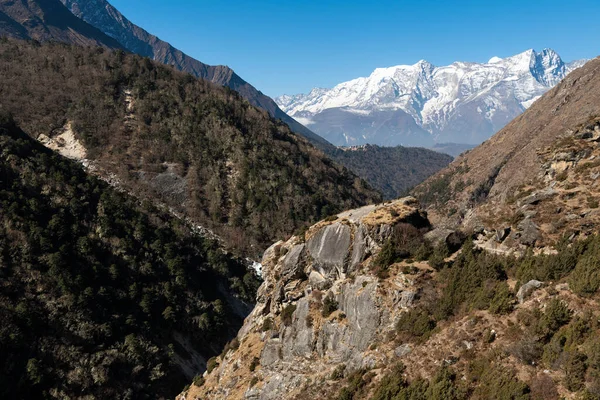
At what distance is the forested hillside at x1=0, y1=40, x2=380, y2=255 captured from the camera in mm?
111750

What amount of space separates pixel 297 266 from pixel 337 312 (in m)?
8.24

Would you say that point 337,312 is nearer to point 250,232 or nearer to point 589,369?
point 589,369

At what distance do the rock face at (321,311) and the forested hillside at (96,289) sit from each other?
73.3 feet

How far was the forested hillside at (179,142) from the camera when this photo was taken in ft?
367

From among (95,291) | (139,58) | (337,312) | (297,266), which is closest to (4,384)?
(95,291)

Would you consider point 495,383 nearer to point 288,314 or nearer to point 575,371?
point 575,371

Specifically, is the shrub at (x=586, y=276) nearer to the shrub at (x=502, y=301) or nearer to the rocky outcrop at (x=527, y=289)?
the rocky outcrop at (x=527, y=289)

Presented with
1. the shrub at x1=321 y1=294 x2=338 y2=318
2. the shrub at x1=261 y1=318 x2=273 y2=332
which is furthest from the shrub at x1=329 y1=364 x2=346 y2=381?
the shrub at x1=261 y1=318 x2=273 y2=332

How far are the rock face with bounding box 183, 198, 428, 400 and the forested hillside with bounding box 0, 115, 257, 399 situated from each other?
22.3 meters

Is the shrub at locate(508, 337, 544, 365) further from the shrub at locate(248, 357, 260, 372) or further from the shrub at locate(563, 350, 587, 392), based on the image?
the shrub at locate(248, 357, 260, 372)

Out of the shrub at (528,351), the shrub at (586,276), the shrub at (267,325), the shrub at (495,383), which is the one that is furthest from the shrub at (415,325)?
the shrub at (267,325)

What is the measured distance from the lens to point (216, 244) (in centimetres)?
9794

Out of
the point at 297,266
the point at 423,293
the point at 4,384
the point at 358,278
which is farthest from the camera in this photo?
the point at 4,384

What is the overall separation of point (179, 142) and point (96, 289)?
69918mm
